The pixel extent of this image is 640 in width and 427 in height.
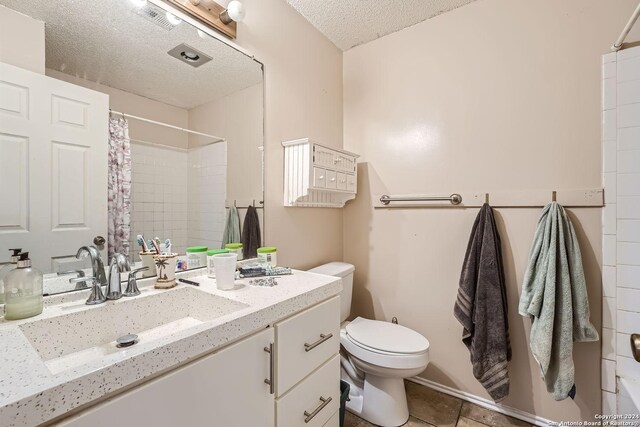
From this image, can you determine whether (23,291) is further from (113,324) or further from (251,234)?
(251,234)

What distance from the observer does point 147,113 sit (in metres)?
1.11

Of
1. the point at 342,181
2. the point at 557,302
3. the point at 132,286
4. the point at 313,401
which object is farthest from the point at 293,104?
the point at 557,302

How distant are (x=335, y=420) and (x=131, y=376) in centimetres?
90

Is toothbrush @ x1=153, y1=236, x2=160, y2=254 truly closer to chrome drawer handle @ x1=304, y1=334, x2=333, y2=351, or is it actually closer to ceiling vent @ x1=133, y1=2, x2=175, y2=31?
chrome drawer handle @ x1=304, y1=334, x2=333, y2=351

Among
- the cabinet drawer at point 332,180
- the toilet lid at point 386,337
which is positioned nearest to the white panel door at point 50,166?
the cabinet drawer at point 332,180

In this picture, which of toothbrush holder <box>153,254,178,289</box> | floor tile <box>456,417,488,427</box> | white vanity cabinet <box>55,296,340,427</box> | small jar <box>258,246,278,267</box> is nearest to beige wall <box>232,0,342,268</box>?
small jar <box>258,246,278,267</box>

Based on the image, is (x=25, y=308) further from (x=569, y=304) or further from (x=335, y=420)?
(x=569, y=304)

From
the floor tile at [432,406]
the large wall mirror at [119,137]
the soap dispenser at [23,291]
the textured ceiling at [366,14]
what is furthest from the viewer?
the textured ceiling at [366,14]

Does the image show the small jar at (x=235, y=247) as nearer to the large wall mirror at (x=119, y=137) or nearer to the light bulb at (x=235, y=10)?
the large wall mirror at (x=119, y=137)

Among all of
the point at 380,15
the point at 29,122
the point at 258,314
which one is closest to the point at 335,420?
the point at 258,314

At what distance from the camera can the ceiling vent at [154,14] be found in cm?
106

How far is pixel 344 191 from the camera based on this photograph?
182 cm

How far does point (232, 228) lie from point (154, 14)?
0.93 m

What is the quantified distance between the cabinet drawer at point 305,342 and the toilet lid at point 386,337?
0.41m
